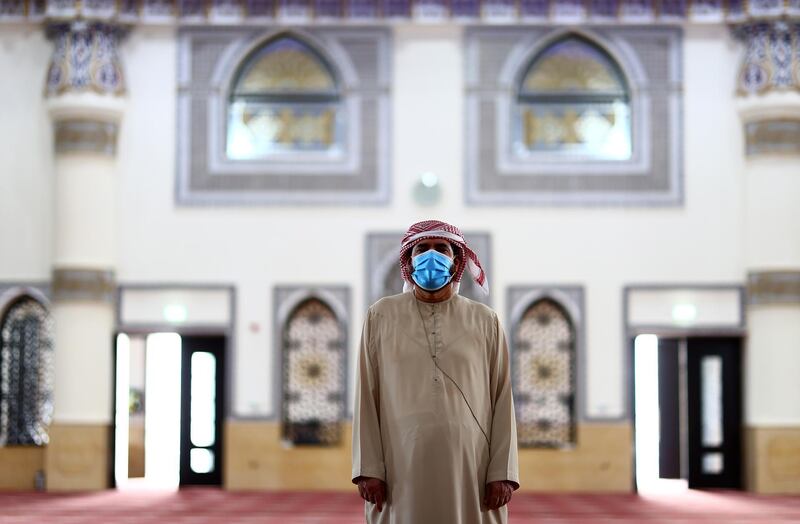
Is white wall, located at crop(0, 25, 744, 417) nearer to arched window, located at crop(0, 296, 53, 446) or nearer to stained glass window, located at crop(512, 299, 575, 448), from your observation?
stained glass window, located at crop(512, 299, 575, 448)

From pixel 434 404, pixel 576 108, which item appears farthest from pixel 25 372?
pixel 434 404

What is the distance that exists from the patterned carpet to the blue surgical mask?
4753mm

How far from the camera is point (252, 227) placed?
10.4 m

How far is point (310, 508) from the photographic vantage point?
29.2 feet

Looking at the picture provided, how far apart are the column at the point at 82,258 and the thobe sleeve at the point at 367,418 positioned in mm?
7064

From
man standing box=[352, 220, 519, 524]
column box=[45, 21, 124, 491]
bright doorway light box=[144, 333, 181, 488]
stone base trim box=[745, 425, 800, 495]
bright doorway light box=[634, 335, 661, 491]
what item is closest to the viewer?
man standing box=[352, 220, 519, 524]

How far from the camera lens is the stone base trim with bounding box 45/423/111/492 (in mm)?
10148

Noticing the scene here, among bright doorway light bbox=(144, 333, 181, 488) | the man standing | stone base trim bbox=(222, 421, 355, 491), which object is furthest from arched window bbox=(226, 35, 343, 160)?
the man standing

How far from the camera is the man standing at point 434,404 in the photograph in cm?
344

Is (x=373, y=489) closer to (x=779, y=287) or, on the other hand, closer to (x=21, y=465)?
(x=779, y=287)

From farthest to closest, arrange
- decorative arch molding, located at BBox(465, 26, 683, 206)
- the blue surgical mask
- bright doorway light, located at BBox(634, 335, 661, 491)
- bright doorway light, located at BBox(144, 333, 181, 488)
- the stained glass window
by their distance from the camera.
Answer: bright doorway light, located at BBox(634, 335, 661, 491) < bright doorway light, located at BBox(144, 333, 181, 488) < decorative arch molding, located at BBox(465, 26, 683, 206) < the stained glass window < the blue surgical mask

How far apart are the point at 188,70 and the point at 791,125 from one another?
5157 millimetres

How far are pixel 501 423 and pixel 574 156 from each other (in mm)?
7194

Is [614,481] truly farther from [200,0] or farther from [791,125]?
[200,0]
